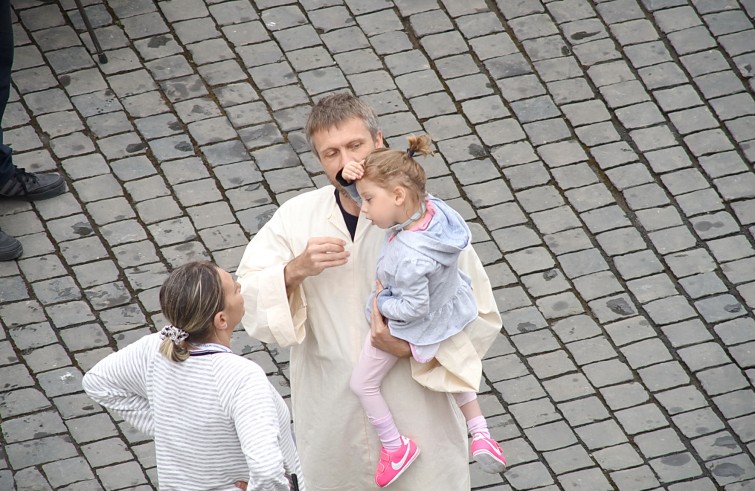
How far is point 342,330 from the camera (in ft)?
15.3

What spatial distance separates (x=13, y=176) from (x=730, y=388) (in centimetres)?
409

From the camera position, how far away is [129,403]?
14.7 ft

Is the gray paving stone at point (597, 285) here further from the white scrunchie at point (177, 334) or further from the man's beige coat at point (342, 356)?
the white scrunchie at point (177, 334)

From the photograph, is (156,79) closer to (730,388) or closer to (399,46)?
(399,46)

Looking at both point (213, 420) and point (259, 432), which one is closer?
point (259, 432)

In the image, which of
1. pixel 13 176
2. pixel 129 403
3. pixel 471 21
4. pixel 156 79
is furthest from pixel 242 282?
pixel 471 21

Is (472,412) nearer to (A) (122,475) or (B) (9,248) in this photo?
(A) (122,475)

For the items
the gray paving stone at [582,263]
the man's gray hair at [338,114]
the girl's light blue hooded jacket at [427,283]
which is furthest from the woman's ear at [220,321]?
the gray paving stone at [582,263]

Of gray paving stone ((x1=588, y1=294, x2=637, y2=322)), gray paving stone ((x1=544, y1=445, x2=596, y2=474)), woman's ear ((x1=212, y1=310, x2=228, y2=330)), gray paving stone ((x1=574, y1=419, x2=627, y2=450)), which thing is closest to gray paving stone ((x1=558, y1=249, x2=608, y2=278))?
gray paving stone ((x1=588, y1=294, x2=637, y2=322))

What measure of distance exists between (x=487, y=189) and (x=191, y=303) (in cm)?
371

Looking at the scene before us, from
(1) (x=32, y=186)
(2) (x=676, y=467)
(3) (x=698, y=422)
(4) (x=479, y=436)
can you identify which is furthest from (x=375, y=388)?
(1) (x=32, y=186)

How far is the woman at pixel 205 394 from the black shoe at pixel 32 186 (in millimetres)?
3337

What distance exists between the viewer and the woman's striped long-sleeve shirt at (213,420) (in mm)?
3943

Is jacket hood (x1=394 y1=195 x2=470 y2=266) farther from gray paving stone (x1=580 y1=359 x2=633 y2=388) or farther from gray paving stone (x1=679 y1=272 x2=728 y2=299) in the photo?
gray paving stone (x1=679 y1=272 x2=728 y2=299)
